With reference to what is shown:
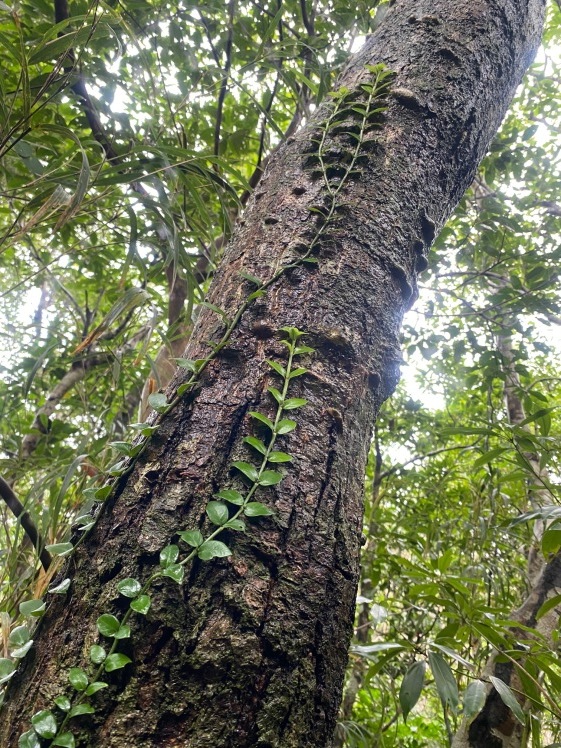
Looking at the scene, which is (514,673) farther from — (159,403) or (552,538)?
(159,403)

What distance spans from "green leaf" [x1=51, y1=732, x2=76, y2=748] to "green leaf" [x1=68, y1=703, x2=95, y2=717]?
11mm

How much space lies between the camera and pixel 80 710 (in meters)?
0.32

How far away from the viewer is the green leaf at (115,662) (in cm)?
33

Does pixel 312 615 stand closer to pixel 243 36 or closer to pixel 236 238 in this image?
pixel 236 238

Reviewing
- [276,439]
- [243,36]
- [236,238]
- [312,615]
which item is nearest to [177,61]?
[243,36]

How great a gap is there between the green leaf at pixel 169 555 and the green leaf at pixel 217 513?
1.4 inches

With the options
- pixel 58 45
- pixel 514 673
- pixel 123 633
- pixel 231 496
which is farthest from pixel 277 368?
pixel 514 673

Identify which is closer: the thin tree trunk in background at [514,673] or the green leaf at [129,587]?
the green leaf at [129,587]

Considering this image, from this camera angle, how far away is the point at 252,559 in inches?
15.5

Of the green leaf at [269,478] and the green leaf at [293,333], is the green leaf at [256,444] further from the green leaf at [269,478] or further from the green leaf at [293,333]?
the green leaf at [293,333]

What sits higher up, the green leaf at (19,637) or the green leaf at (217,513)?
the green leaf at (217,513)

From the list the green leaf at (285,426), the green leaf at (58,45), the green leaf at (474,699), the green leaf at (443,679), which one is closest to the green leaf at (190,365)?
the green leaf at (285,426)

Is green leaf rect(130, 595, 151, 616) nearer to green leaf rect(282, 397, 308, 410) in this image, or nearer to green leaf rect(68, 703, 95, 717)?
green leaf rect(68, 703, 95, 717)

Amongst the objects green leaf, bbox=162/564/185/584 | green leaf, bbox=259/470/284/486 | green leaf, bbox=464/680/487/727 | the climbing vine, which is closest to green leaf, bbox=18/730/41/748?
the climbing vine
